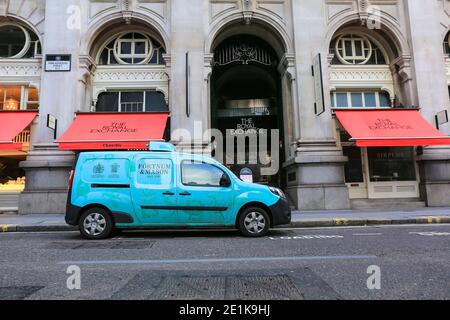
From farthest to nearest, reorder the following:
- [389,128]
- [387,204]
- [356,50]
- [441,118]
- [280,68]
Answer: [280,68] < [356,50] < [387,204] < [441,118] < [389,128]

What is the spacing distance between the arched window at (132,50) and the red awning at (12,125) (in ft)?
13.2

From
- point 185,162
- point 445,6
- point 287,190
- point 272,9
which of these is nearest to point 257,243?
point 185,162

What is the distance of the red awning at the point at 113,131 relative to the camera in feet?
42.4

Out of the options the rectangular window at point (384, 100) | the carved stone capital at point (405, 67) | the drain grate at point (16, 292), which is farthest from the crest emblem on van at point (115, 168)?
the carved stone capital at point (405, 67)

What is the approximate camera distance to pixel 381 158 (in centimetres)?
1554

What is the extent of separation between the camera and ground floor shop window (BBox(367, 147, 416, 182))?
15398 mm

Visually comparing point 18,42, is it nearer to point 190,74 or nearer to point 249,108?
point 190,74

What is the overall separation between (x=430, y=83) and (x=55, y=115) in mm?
15850

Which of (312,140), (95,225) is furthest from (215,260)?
(312,140)

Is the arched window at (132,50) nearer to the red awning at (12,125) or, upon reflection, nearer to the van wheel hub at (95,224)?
the red awning at (12,125)

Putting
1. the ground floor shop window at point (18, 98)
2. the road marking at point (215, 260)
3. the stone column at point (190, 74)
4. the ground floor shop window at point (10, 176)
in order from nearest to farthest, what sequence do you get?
the road marking at point (215, 260), the stone column at point (190, 74), the ground floor shop window at point (10, 176), the ground floor shop window at point (18, 98)

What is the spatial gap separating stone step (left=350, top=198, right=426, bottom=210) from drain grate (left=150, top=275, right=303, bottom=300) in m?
11.3

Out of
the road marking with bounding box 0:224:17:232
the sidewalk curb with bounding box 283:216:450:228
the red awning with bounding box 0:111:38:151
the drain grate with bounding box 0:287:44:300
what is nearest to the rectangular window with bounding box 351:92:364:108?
the sidewalk curb with bounding box 283:216:450:228

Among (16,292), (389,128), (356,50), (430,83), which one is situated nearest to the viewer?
(16,292)
